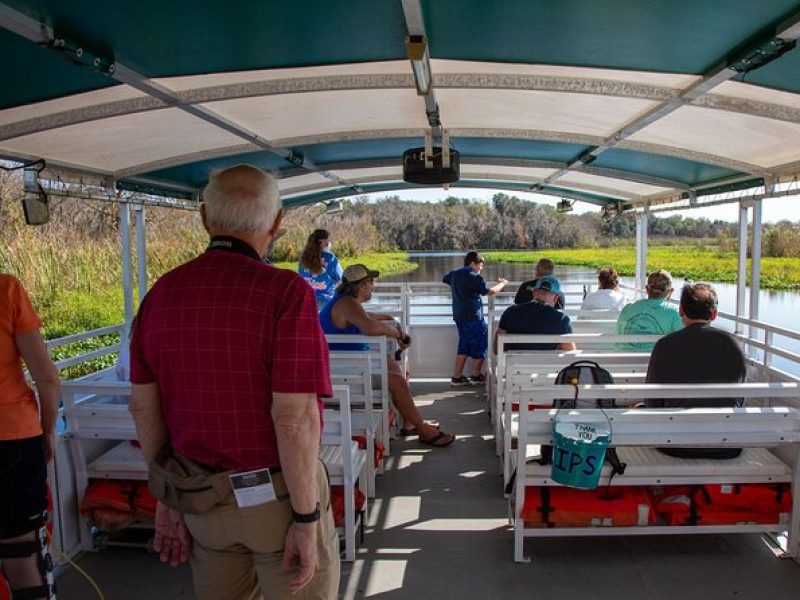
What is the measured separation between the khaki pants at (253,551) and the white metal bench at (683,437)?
1.59 m

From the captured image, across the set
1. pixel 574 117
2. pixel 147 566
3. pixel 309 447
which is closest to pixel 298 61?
pixel 574 117

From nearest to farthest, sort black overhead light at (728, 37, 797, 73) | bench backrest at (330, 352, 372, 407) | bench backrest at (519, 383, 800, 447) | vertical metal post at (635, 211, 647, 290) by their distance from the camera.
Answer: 1. black overhead light at (728, 37, 797, 73)
2. bench backrest at (519, 383, 800, 447)
3. bench backrest at (330, 352, 372, 407)
4. vertical metal post at (635, 211, 647, 290)

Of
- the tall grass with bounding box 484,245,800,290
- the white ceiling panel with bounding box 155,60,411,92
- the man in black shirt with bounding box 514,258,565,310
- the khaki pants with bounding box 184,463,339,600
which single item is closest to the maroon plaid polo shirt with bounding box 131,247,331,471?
the khaki pants with bounding box 184,463,339,600

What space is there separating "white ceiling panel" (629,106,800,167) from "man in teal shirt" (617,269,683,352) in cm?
109

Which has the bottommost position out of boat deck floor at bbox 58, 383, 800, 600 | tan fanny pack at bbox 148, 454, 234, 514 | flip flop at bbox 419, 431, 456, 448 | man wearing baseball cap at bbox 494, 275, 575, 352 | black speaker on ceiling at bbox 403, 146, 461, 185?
boat deck floor at bbox 58, 383, 800, 600

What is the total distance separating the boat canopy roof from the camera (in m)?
2.72

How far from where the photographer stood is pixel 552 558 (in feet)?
10.9

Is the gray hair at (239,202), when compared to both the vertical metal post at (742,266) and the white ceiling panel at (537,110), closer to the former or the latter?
the white ceiling panel at (537,110)

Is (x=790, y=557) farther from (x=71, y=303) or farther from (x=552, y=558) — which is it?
(x=71, y=303)

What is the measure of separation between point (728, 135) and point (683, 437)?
264 centimetres

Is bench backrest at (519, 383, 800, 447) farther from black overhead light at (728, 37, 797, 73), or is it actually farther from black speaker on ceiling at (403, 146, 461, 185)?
black speaker on ceiling at (403, 146, 461, 185)

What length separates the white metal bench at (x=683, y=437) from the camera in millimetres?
3146

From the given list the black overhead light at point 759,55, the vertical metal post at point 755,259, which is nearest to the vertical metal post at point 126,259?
the black overhead light at point 759,55

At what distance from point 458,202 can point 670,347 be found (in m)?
28.9
